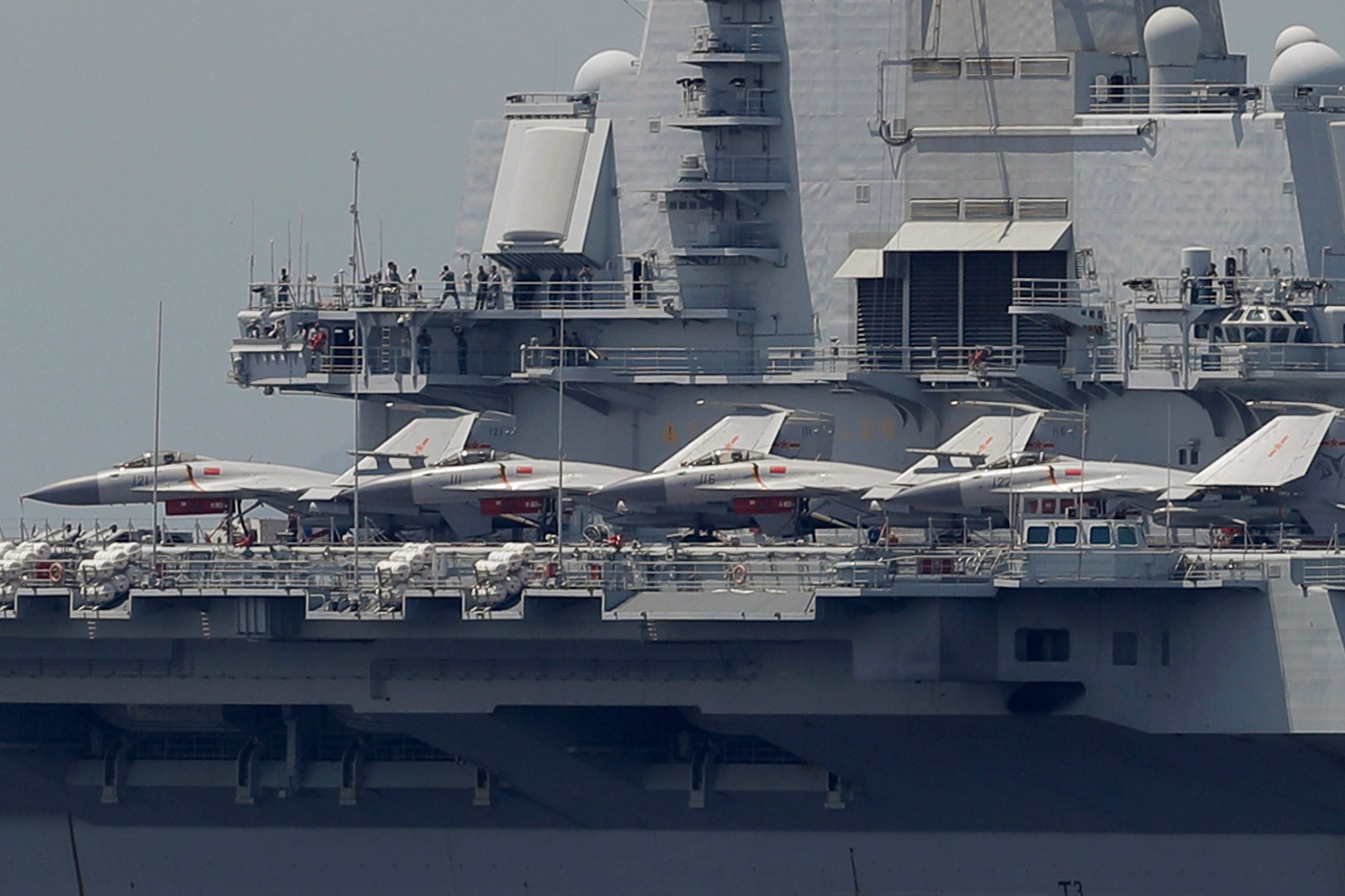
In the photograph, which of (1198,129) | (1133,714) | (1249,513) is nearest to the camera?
(1133,714)

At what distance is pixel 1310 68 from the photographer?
155 feet

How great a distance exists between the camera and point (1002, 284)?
47.7 meters

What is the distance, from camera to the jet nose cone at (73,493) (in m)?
52.8

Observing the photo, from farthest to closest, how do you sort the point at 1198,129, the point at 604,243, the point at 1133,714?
the point at 604,243 < the point at 1198,129 < the point at 1133,714

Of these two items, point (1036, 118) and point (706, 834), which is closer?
point (706, 834)

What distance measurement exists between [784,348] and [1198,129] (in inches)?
279

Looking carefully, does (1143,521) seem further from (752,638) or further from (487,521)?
(487,521)

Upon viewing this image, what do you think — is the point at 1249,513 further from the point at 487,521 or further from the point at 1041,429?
the point at 487,521

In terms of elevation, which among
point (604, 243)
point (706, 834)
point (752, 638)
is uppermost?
point (604, 243)

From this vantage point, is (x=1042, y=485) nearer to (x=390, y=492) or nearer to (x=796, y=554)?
(x=796, y=554)

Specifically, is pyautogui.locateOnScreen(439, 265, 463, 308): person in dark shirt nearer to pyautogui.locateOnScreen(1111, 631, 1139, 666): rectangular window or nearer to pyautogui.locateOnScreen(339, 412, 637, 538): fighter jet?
pyautogui.locateOnScreen(339, 412, 637, 538): fighter jet

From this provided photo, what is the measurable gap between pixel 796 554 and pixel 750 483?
5494mm

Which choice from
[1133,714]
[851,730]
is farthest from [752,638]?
[1133,714]

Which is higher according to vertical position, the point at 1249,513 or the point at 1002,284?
the point at 1002,284
